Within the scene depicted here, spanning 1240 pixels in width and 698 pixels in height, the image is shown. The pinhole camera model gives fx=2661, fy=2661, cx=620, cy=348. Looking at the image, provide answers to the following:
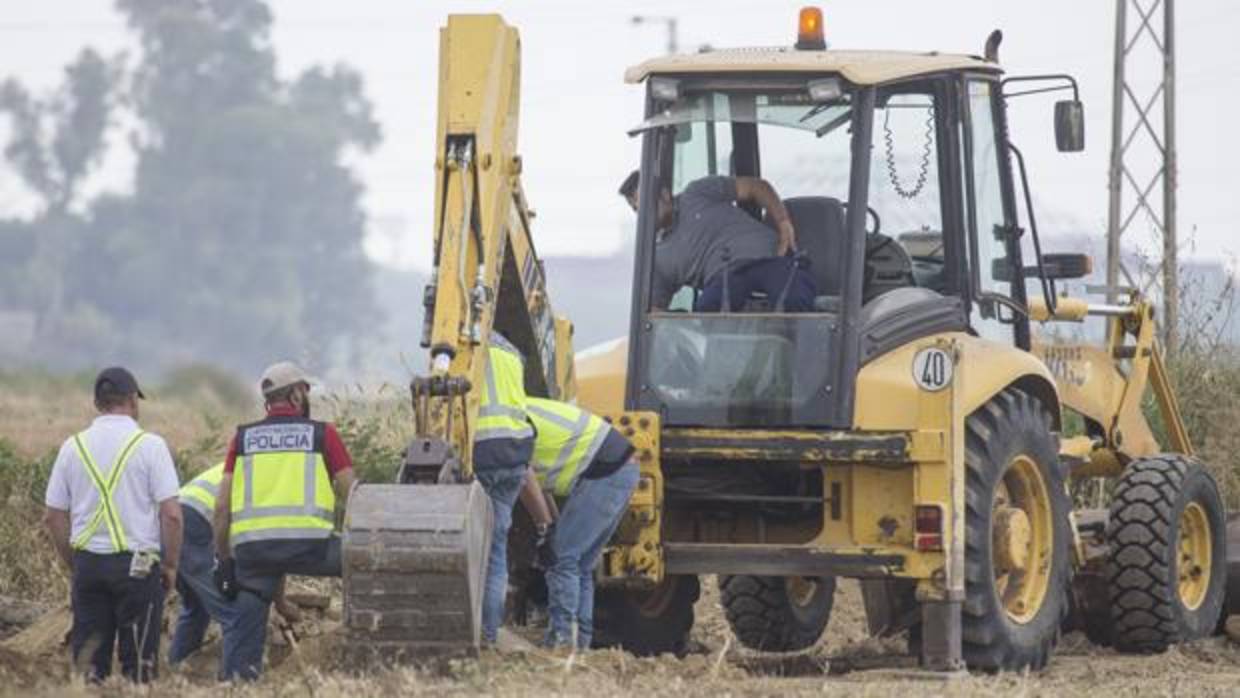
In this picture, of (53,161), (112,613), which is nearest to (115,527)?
(112,613)

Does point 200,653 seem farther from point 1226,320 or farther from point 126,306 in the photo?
point 126,306

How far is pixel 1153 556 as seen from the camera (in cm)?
1380

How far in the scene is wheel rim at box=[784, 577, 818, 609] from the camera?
582 inches

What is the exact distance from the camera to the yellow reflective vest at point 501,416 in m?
11.5

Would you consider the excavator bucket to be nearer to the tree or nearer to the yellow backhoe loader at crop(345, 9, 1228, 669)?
the yellow backhoe loader at crop(345, 9, 1228, 669)

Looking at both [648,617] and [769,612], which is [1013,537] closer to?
[648,617]

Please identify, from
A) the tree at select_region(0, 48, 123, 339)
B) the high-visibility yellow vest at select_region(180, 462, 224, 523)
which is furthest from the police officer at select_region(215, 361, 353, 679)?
the tree at select_region(0, 48, 123, 339)

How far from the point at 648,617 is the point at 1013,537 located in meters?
2.05

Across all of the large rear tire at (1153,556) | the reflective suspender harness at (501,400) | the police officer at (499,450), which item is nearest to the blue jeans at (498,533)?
the police officer at (499,450)

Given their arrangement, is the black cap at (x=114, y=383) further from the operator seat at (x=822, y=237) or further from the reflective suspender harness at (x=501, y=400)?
the operator seat at (x=822, y=237)

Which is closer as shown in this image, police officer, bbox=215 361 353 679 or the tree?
police officer, bbox=215 361 353 679

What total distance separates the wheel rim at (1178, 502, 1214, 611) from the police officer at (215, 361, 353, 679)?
16.8ft

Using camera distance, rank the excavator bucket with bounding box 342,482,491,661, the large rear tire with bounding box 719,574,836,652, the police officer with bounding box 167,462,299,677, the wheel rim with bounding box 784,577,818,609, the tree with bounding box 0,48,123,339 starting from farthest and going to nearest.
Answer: the tree with bounding box 0,48,123,339
the wheel rim with bounding box 784,577,818,609
the large rear tire with bounding box 719,574,836,652
the police officer with bounding box 167,462,299,677
the excavator bucket with bounding box 342,482,491,661

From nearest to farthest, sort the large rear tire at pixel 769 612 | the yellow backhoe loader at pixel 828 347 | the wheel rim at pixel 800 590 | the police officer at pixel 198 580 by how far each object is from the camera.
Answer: the yellow backhoe loader at pixel 828 347 → the police officer at pixel 198 580 → the large rear tire at pixel 769 612 → the wheel rim at pixel 800 590
